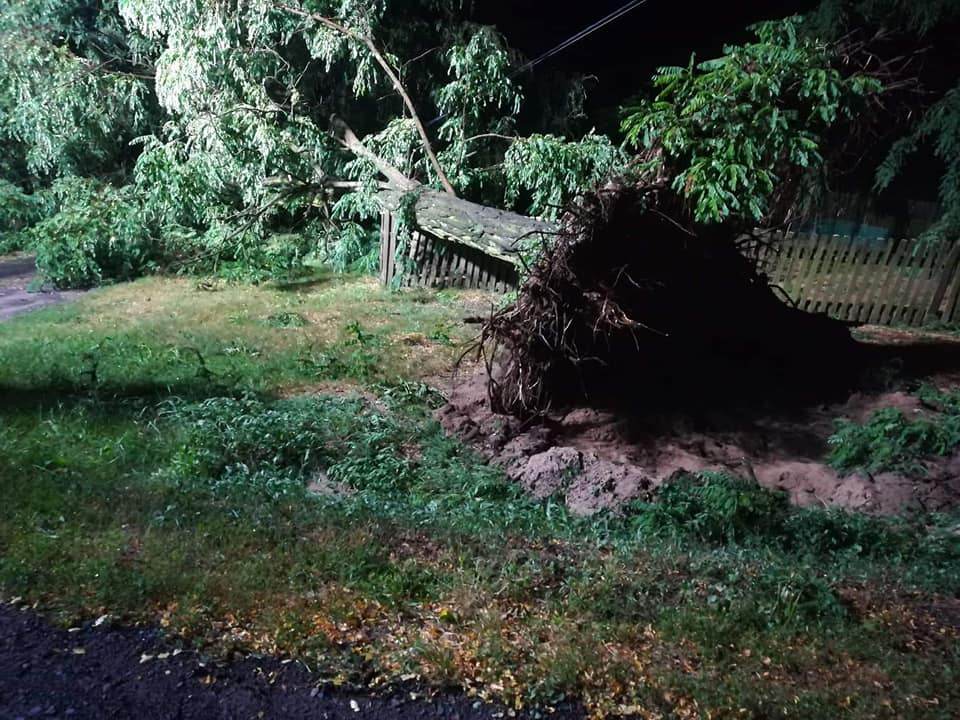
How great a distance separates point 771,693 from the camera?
3.01 meters

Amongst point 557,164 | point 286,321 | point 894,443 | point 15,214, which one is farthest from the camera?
point 15,214

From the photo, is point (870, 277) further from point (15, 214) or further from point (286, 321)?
point (15, 214)

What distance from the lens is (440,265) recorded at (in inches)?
519

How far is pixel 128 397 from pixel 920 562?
6186 millimetres

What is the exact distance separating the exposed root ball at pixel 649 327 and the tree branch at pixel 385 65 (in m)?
6.34

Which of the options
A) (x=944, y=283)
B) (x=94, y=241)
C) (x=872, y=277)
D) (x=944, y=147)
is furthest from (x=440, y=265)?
(x=944, y=283)

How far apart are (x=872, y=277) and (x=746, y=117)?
6318 millimetres

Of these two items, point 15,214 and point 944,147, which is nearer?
point 944,147

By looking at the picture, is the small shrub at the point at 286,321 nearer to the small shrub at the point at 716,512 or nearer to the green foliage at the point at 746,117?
the green foliage at the point at 746,117

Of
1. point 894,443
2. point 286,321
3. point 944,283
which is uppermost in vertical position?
point 944,283

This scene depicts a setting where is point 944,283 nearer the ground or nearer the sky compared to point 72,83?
nearer the ground

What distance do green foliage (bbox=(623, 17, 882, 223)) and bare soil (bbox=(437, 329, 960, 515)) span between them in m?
2.01

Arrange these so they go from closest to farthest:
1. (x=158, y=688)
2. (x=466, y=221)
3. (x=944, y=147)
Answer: (x=158, y=688) < (x=944, y=147) < (x=466, y=221)

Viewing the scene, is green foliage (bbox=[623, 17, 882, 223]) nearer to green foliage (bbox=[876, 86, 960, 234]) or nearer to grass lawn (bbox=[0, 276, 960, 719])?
grass lawn (bbox=[0, 276, 960, 719])
